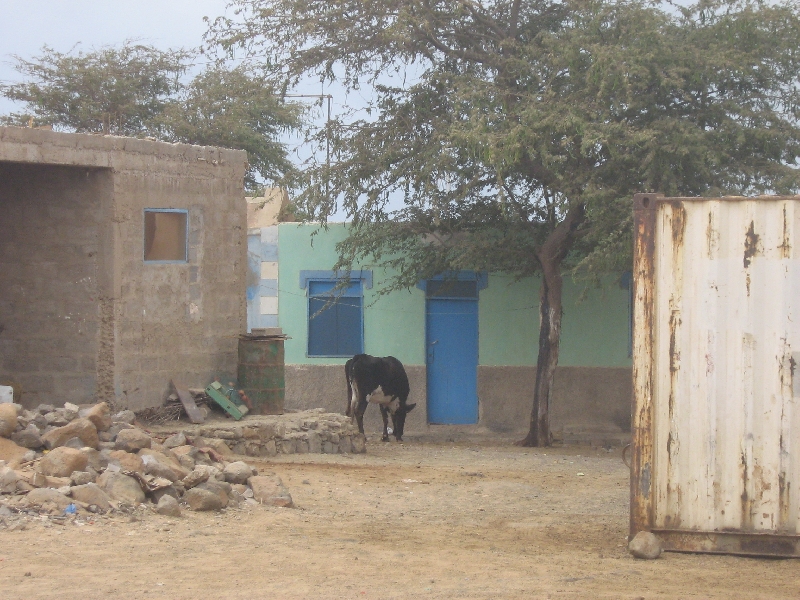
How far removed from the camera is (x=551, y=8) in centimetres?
1600

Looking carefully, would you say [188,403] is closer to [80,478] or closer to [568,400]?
[80,478]

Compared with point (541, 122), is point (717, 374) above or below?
below

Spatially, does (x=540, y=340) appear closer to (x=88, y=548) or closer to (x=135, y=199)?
(x=135, y=199)

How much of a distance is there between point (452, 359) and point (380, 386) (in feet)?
8.03

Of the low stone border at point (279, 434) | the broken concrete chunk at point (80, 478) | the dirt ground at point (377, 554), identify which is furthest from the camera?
the low stone border at point (279, 434)

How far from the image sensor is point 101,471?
8.43 m

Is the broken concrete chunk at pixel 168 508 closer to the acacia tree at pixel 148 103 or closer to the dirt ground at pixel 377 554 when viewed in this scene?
the dirt ground at pixel 377 554

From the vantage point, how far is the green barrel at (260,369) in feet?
41.9

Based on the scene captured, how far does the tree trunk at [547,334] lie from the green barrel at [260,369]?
15.6 feet

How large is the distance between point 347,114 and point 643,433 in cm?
1046

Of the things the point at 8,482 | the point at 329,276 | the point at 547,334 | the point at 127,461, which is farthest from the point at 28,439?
the point at 329,276

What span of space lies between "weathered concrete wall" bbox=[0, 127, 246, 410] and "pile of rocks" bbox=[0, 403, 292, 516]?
1812mm

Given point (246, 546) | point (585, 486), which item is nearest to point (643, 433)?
point (246, 546)

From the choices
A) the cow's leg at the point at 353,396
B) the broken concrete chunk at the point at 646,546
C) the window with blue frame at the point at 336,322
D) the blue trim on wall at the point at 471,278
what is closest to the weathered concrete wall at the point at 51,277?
the cow's leg at the point at 353,396
